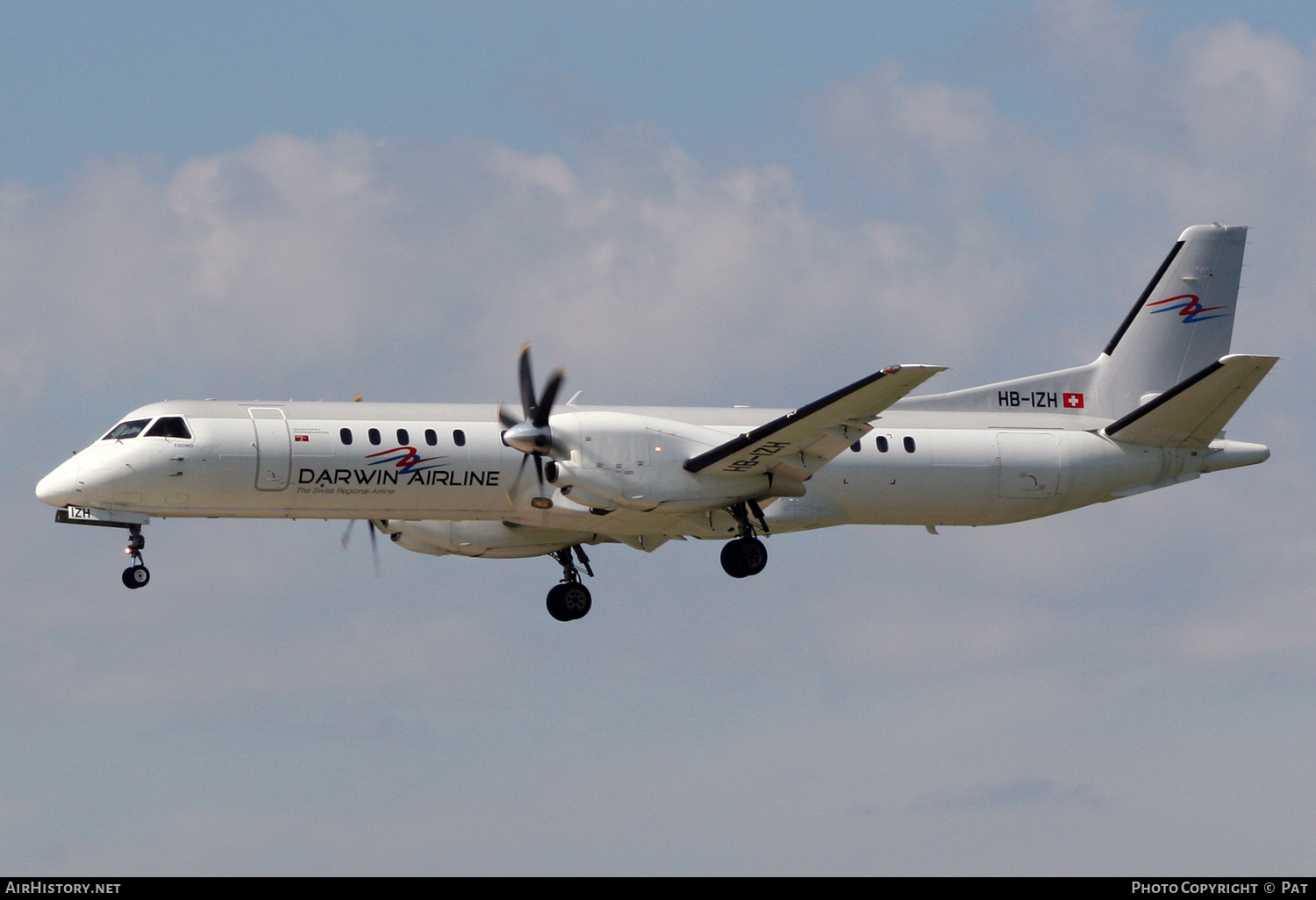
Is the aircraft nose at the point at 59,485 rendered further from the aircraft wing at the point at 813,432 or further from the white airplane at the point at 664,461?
the aircraft wing at the point at 813,432

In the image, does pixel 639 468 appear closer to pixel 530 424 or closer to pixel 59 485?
pixel 530 424

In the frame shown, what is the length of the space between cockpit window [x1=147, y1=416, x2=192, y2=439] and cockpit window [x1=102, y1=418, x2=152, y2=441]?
207 millimetres

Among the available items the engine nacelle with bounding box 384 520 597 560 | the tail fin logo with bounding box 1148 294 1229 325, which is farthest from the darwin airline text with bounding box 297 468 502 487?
the tail fin logo with bounding box 1148 294 1229 325

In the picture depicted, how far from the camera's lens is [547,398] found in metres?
27.2

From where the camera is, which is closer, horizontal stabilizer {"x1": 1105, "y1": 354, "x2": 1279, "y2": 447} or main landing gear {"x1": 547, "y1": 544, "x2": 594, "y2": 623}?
horizontal stabilizer {"x1": 1105, "y1": 354, "x2": 1279, "y2": 447}

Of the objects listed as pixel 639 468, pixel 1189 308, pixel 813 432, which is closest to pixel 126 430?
pixel 639 468

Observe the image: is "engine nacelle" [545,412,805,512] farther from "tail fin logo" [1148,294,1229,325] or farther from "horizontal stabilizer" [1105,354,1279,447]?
"tail fin logo" [1148,294,1229,325]

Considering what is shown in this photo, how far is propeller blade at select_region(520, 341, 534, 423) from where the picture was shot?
2795 cm

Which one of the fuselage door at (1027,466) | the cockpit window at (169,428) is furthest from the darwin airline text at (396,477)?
the fuselage door at (1027,466)

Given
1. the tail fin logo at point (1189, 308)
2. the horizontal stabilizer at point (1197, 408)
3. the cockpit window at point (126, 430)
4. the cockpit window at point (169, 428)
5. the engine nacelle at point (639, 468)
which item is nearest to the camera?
the cockpit window at point (169, 428)

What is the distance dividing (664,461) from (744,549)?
6.83ft

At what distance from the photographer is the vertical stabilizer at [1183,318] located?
109 ft

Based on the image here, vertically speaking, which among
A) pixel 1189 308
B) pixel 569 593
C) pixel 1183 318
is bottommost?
pixel 569 593

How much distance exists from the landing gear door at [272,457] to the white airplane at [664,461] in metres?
0.03
